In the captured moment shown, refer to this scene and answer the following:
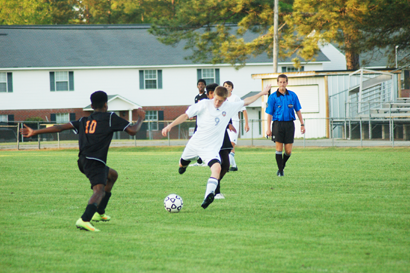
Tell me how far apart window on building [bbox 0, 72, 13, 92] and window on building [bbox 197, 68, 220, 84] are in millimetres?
14831

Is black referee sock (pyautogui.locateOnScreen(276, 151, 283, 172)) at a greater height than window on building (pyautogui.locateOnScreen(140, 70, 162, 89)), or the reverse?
window on building (pyautogui.locateOnScreen(140, 70, 162, 89))

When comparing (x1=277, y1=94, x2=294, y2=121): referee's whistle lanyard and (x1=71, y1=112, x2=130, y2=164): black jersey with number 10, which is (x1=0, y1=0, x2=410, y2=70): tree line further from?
(x1=71, y1=112, x2=130, y2=164): black jersey with number 10

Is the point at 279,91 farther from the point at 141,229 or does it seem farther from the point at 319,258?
the point at 319,258

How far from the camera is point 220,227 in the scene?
21.7 feet

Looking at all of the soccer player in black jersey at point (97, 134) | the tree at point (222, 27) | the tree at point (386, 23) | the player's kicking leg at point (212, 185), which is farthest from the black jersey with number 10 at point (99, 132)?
the tree at point (222, 27)

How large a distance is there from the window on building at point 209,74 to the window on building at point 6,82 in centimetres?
1483

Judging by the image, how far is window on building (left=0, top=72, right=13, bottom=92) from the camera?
40.4 metres

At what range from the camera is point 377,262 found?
193 inches

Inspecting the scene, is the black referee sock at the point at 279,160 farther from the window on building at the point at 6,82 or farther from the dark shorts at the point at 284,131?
the window on building at the point at 6,82

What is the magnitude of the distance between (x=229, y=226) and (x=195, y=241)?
940 mm

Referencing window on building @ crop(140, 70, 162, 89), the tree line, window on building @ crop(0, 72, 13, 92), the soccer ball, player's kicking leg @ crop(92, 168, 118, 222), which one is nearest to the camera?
player's kicking leg @ crop(92, 168, 118, 222)

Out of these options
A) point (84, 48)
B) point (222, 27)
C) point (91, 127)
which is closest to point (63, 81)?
point (84, 48)

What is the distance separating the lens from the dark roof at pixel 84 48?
4134 centimetres

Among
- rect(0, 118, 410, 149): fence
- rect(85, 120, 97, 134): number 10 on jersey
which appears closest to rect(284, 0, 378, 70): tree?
rect(0, 118, 410, 149): fence
